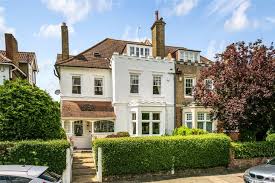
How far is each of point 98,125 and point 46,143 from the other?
9615 mm

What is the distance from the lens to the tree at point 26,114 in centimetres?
1155

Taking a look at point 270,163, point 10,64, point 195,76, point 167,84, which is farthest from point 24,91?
point 195,76

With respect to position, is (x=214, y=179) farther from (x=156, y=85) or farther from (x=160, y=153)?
(x=156, y=85)

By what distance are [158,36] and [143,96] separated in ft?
17.9

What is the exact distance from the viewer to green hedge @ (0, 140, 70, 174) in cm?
1078

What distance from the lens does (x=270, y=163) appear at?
10.5 metres

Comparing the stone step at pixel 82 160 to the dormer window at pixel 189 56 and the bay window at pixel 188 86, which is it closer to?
the bay window at pixel 188 86

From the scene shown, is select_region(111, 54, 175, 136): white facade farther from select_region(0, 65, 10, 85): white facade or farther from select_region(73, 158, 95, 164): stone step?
select_region(0, 65, 10, 85): white facade

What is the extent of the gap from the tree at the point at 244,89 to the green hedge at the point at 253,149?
0.85 meters

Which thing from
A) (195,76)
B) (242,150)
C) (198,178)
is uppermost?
(195,76)

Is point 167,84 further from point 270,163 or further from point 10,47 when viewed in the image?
point 10,47

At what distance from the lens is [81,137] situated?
20.0 m

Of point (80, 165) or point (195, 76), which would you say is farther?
point (195, 76)

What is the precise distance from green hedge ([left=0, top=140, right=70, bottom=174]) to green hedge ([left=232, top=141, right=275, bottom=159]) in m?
9.07
